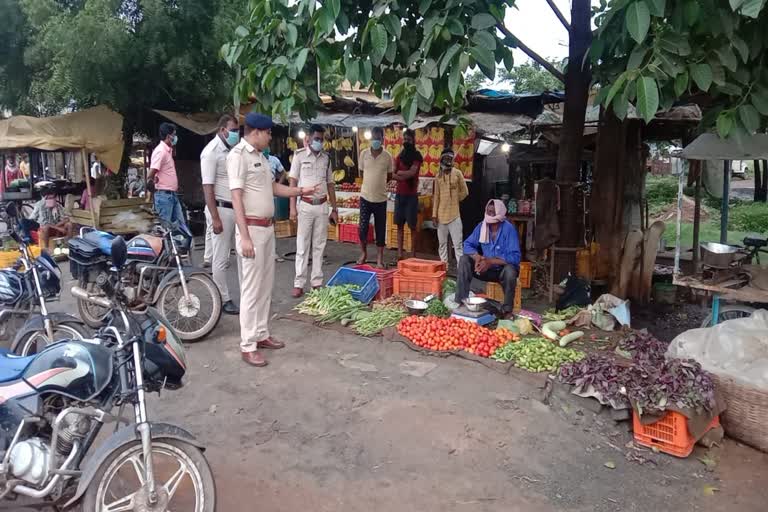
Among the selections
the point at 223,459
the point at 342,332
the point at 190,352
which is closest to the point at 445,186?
the point at 342,332

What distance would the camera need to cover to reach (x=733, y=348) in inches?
166

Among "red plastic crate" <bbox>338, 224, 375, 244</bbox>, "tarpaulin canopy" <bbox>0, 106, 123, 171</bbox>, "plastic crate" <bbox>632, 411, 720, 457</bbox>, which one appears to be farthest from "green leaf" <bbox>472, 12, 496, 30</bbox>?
"tarpaulin canopy" <bbox>0, 106, 123, 171</bbox>

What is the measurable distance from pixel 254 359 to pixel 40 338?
1606 mm

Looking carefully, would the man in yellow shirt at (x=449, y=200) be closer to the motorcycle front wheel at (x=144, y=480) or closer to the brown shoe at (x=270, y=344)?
the brown shoe at (x=270, y=344)

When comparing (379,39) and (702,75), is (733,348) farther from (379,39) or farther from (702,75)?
A: (379,39)

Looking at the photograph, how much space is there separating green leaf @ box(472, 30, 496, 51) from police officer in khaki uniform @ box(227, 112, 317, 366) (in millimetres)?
1737

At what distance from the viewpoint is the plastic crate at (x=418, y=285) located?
255 inches

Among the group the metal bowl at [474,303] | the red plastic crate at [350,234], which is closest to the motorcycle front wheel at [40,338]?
the metal bowl at [474,303]

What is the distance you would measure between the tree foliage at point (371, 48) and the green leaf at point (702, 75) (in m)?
1.37

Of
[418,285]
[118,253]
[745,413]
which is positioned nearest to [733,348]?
[745,413]

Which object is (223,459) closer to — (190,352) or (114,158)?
(190,352)

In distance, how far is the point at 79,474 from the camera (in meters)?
2.54

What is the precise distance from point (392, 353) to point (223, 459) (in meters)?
2.12

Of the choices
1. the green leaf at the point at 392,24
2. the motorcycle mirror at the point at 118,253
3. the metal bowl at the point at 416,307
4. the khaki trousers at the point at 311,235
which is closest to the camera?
the motorcycle mirror at the point at 118,253
